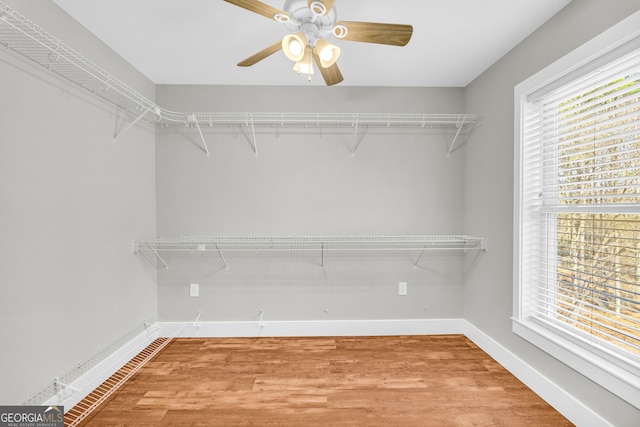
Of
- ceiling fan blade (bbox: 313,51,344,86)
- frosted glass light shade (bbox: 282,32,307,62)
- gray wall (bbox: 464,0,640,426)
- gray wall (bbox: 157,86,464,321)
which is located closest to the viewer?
frosted glass light shade (bbox: 282,32,307,62)

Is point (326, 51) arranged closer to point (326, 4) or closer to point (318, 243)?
point (326, 4)

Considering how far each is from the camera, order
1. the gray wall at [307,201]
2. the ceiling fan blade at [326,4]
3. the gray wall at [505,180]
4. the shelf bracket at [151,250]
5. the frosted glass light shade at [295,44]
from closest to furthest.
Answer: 1. the ceiling fan blade at [326,4]
2. the frosted glass light shade at [295,44]
3. the gray wall at [505,180]
4. the shelf bracket at [151,250]
5. the gray wall at [307,201]

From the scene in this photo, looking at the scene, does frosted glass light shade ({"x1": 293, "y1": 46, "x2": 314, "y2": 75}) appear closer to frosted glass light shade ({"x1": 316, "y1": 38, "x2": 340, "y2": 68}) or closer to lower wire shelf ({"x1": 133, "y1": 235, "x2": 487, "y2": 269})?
frosted glass light shade ({"x1": 316, "y1": 38, "x2": 340, "y2": 68})

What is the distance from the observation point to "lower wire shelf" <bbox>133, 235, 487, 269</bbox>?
8.68 ft

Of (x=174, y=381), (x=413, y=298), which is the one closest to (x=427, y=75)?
(x=413, y=298)

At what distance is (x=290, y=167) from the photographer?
9.29ft

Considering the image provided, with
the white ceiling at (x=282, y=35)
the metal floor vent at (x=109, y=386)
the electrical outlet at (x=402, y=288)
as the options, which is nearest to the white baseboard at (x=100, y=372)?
the metal floor vent at (x=109, y=386)

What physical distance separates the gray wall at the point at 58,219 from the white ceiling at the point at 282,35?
253mm

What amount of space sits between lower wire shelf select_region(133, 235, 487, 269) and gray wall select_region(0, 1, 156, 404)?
0.37 meters

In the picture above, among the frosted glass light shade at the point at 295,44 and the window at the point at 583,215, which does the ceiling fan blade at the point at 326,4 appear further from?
the window at the point at 583,215

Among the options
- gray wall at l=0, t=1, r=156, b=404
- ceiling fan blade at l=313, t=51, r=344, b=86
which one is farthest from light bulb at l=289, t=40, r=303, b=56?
gray wall at l=0, t=1, r=156, b=404

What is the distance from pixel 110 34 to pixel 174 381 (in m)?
2.29

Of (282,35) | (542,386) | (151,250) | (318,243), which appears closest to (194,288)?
(151,250)

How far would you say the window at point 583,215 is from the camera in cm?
147
